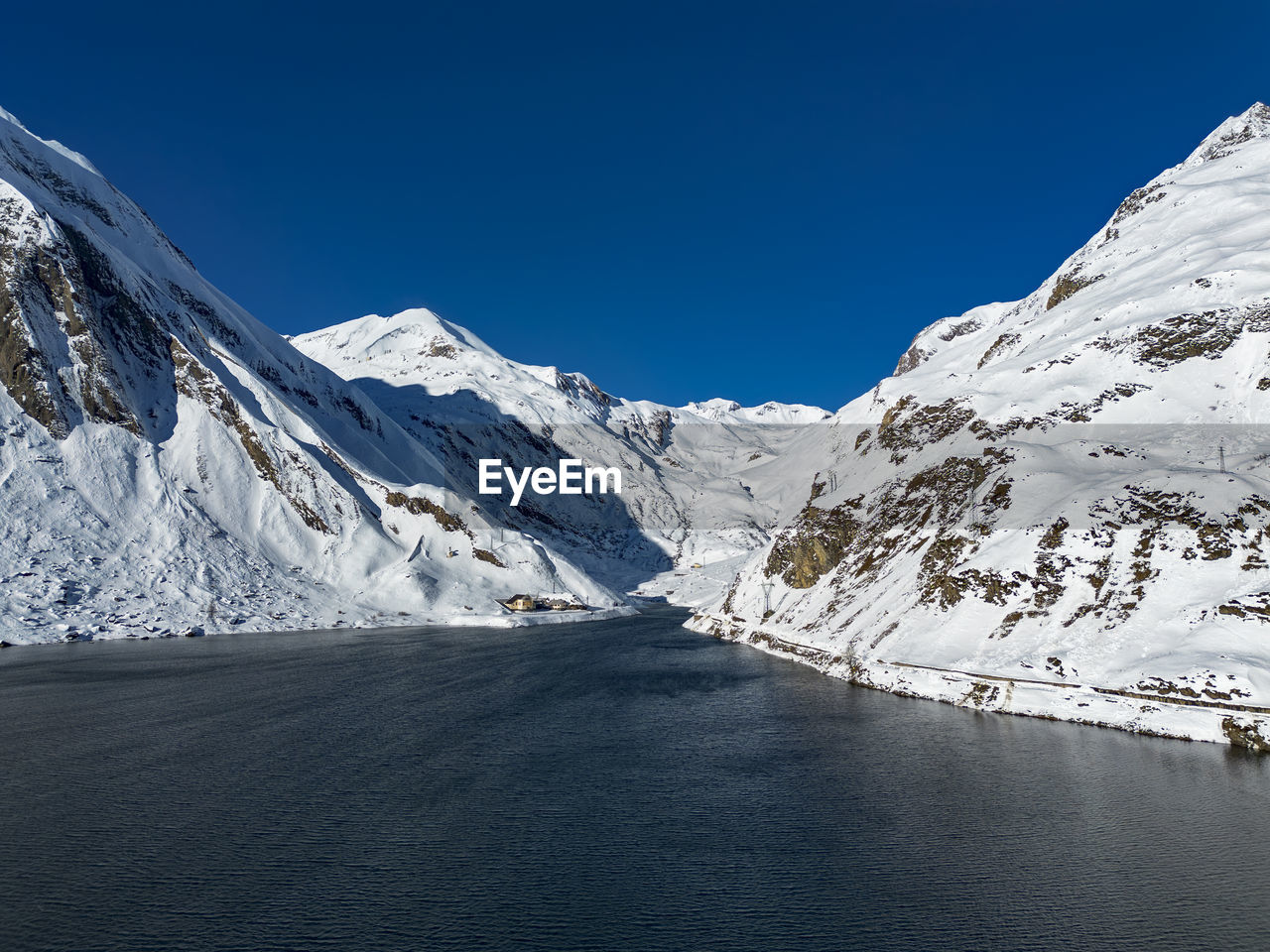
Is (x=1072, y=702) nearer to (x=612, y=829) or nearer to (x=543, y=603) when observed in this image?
(x=612, y=829)

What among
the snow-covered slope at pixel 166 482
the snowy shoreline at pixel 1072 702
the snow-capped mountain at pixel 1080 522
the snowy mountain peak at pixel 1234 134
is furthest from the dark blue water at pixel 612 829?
the snowy mountain peak at pixel 1234 134

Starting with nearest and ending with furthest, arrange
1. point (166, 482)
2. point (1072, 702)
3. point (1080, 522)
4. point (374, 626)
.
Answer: point (1072, 702)
point (1080, 522)
point (374, 626)
point (166, 482)

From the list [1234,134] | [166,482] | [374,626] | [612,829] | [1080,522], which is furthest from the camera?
[1234,134]

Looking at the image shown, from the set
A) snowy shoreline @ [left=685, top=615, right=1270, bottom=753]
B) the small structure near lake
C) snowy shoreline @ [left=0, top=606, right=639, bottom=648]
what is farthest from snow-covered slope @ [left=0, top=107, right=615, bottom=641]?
snowy shoreline @ [left=685, top=615, right=1270, bottom=753]

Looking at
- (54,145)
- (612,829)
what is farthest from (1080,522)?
(54,145)

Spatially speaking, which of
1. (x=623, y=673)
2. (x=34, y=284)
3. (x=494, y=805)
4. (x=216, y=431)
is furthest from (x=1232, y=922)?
(x=34, y=284)

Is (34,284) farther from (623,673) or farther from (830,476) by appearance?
(830,476)

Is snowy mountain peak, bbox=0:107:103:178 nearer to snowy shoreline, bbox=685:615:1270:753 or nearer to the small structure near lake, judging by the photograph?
the small structure near lake

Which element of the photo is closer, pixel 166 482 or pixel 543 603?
pixel 166 482
